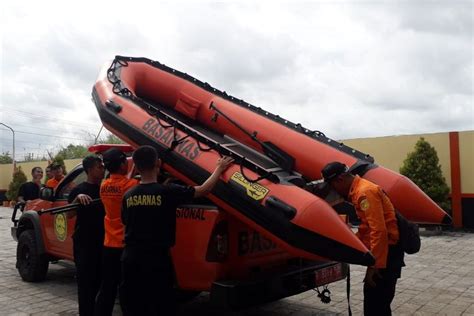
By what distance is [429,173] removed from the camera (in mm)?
11867

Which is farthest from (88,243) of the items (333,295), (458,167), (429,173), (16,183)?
(16,183)

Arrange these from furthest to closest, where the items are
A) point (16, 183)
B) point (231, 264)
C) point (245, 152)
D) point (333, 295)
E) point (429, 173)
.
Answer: point (16, 183)
point (429, 173)
point (333, 295)
point (245, 152)
point (231, 264)

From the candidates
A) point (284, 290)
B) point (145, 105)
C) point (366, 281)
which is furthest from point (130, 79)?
point (366, 281)

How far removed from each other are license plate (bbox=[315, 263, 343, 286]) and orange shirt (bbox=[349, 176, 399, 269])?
0.86 metres

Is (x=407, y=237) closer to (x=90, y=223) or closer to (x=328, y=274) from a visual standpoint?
(x=328, y=274)

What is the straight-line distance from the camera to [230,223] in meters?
3.91

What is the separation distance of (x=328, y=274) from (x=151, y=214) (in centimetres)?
206

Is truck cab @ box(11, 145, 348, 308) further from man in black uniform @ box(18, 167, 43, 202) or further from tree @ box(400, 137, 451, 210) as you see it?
tree @ box(400, 137, 451, 210)

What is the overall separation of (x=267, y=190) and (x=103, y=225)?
64.9 inches

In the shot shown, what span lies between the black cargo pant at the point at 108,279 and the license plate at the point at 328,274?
1.80 metres

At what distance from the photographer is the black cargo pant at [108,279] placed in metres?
4.01

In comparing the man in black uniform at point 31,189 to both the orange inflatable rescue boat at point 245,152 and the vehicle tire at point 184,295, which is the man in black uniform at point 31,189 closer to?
the orange inflatable rescue boat at point 245,152

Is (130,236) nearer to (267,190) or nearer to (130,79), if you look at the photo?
(267,190)

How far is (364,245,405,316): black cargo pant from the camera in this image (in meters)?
3.55
